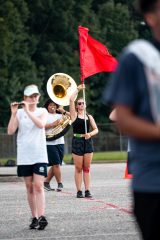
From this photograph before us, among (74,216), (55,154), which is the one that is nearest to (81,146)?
(55,154)

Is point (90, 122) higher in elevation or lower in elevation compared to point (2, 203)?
higher

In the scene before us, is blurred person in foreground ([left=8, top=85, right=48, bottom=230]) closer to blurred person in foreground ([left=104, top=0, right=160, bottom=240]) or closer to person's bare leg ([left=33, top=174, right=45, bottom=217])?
person's bare leg ([left=33, top=174, right=45, bottom=217])

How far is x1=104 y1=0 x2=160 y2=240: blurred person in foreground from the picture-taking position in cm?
479

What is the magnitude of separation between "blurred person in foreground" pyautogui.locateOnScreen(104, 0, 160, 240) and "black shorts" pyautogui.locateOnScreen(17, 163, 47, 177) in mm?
6475

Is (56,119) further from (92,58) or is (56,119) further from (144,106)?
(144,106)

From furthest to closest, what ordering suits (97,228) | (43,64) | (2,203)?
1. (43,64)
2. (2,203)
3. (97,228)

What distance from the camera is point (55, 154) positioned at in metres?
18.9

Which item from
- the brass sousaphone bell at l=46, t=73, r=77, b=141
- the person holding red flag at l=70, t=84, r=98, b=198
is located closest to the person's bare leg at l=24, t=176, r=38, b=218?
the person holding red flag at l=70, t=84, r=98, b=198

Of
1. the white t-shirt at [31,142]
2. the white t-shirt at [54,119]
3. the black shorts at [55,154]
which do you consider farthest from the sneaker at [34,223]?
the black shorts at [55,154]

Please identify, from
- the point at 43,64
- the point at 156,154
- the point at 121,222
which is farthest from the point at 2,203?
the point at 43,64

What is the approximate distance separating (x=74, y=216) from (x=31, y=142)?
1.97 m

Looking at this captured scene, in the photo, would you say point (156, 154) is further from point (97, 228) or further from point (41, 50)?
point (41, 50)

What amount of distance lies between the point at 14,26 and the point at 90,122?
44.3 metres

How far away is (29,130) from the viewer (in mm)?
11461
